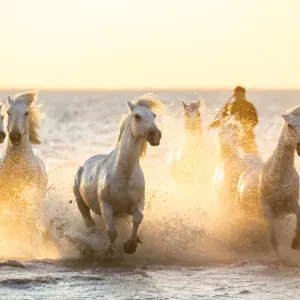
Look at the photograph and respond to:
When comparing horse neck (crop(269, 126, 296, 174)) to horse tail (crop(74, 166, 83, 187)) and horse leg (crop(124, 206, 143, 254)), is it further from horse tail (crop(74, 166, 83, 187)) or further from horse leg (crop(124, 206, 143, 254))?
horse tail (crop(74, 166, 83, 187))

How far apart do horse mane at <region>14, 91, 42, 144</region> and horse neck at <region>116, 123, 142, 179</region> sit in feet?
7.93

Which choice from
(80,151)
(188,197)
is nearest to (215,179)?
(188,197)

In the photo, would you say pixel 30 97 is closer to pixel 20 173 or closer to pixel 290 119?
pixel 20 173

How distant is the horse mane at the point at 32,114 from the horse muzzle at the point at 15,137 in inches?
25.4

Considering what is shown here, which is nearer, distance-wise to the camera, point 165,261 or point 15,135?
point 165,261

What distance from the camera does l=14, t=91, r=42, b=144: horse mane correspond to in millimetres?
12562

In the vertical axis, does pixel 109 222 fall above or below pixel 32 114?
below

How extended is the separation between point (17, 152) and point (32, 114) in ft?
2.19

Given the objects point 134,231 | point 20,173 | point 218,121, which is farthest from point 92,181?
point 218,121

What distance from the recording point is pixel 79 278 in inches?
371

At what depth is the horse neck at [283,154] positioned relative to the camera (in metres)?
10.9

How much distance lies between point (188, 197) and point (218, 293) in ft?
19.6

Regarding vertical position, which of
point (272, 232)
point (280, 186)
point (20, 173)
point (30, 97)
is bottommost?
point (272, 232)

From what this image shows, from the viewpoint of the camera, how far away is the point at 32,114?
12.6 meters
